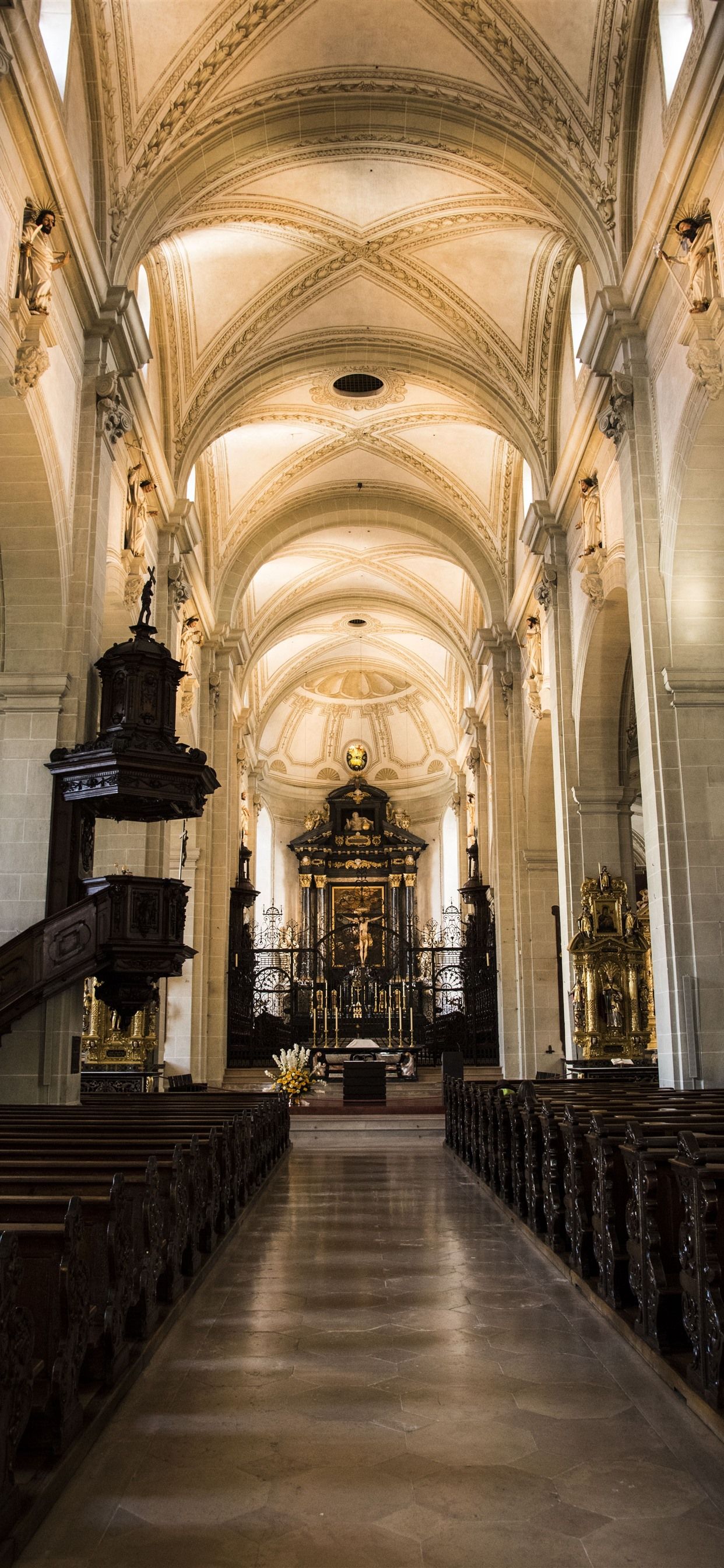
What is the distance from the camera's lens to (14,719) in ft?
33.3

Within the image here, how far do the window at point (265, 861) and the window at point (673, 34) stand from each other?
2266 cm

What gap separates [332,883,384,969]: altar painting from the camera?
101 ft

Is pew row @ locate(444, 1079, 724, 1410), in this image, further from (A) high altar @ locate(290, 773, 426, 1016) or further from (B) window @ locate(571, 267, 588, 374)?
(A) high altar @ locate(290, 773, 426, 1016)

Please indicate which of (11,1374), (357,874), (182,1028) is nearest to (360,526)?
(182,1028)

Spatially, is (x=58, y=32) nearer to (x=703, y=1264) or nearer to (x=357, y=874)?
(x=703, y=1264)

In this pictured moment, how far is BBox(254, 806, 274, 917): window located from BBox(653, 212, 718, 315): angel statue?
75.7 feet

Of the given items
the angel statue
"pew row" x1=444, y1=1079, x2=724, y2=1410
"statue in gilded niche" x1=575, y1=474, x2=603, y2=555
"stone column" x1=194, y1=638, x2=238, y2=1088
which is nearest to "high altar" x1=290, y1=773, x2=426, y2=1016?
"stone column" x1=194, y1=638, x2=238, y2=1088

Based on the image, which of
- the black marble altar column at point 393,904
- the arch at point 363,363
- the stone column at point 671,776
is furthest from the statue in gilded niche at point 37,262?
the black marble altar column at point 393,904

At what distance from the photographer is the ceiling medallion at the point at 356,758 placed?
3269 centimetres

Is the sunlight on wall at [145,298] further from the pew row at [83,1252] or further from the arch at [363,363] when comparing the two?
the pew row at [83,1252]

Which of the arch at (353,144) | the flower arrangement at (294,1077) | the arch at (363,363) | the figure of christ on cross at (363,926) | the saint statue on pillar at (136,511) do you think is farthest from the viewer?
the figure of christ on cross at (363,926)

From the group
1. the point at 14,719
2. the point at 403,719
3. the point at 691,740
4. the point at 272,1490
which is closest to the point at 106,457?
the point at 14,719

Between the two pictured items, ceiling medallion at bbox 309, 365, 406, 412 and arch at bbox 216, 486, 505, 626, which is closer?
ceiling medallion at bbox 309, 365, 406, 412

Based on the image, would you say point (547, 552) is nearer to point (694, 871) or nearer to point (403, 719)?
point (694, 871)
